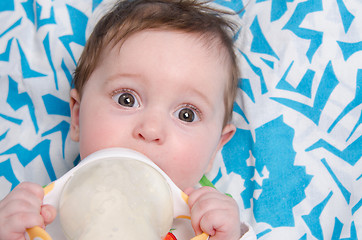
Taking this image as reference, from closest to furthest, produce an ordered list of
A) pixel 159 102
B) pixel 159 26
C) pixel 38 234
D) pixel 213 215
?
1. pixel 38 234
2. pixel 213 215
3. pixel 159 102
4. pixel 159 26

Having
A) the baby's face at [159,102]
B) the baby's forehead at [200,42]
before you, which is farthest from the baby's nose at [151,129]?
the baby's forehead at [200,42]

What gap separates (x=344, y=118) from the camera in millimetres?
1403

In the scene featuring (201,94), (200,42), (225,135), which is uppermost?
(200,42)

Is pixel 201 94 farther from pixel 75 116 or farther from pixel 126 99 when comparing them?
pixel 75 116

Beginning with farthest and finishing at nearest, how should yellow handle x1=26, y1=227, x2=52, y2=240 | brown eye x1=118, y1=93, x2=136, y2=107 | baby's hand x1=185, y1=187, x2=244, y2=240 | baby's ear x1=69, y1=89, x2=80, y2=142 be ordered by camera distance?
baby's ear x1=69, y1=89, x2=80, y2=142 < brown eye x1=118, y1=93, x2=136, y2=107 < baby's hand x1=185, y1=187, x2=244, y2=240 < yellow handle x1=26, y1=227, x2=52, y2=240

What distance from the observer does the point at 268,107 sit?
1.46 meters

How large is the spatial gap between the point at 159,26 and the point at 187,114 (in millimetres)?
259

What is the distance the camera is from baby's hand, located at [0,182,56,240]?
0.81 meters

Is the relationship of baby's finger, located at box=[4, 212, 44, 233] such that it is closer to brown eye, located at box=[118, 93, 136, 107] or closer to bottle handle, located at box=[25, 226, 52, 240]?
bottle handle, located at box=[25, 226, 52, 240]

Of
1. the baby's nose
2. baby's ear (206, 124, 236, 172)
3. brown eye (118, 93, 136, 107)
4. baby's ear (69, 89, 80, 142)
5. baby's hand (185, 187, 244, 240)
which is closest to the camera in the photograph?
baby's hand (185, 187, 244, 240)

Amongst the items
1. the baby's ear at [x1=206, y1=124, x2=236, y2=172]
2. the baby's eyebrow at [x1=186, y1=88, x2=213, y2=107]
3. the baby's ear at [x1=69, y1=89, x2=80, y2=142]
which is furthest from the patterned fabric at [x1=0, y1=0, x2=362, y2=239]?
the baby's eyebrow at [x1=186, y1=88, x2=213, y2=107]

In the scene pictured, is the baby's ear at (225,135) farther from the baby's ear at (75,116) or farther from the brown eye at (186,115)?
the baby's ear at (75,116)

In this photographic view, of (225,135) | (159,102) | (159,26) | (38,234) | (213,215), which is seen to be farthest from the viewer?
(225,135)

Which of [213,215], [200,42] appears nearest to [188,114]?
[200,42]
